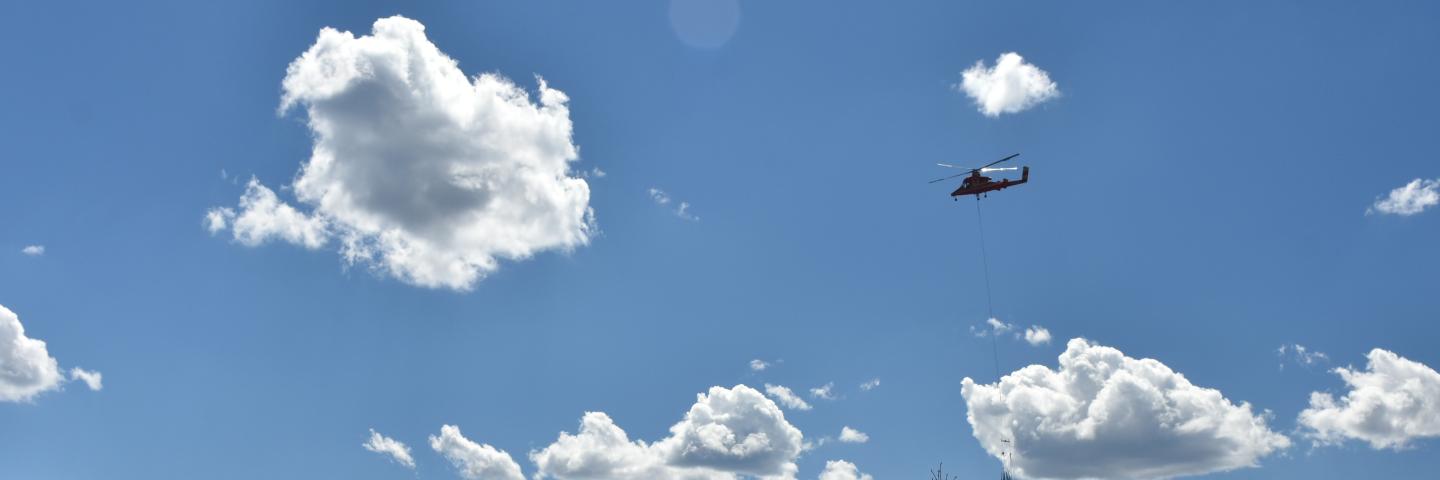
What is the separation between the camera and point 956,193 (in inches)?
7411

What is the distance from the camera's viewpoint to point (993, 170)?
7338 inches

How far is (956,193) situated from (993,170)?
7.43m
